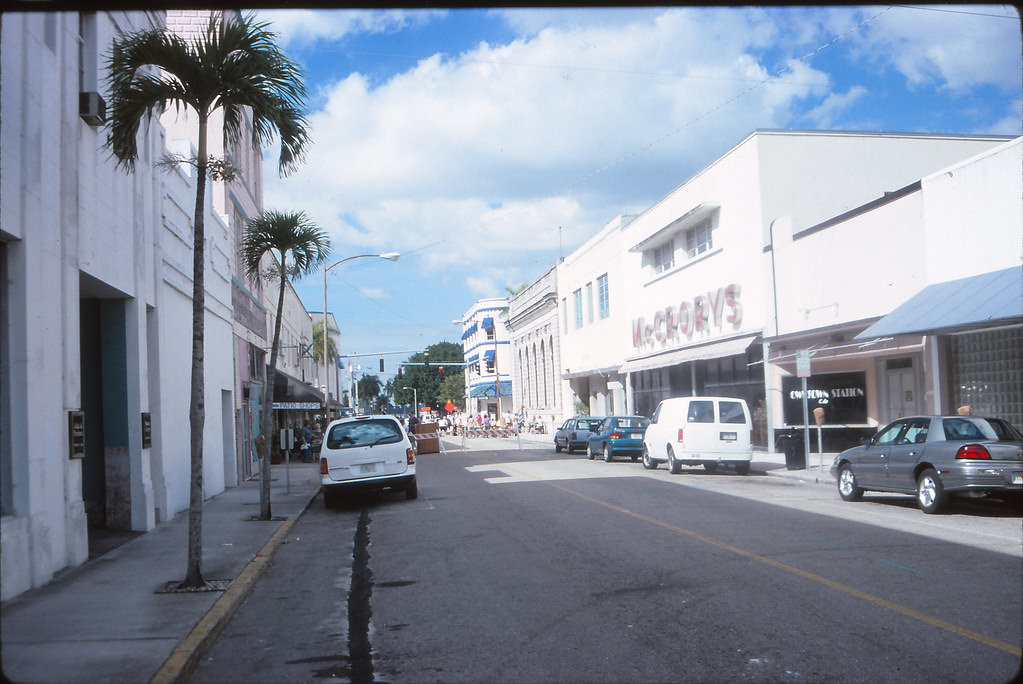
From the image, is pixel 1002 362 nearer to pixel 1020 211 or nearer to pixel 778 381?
pixel 1020 211

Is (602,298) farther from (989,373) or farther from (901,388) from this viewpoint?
(989,373)

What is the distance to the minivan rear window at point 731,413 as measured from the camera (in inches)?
879

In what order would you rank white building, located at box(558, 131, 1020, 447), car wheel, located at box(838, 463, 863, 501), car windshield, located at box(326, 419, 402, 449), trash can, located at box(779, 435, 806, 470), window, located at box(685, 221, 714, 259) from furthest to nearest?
window, located at box(685, 221, 714, 259), trash can, located at box(779, 435, 806, 470), white building, located at box(558, 131, 1020, 447), car windshield, located at box(326, 419, 402, 449), car wheel, located at box(838, 463, 863, 501)

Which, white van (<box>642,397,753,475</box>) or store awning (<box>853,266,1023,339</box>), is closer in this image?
store awning (<box>853,266,1023,339</box>)

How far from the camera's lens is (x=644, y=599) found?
7992 millimetres

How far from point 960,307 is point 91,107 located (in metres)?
14.7

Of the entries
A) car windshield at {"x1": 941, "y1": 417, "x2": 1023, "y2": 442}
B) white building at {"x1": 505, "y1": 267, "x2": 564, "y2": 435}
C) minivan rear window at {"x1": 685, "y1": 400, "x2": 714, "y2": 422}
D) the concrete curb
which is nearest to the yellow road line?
car windshield at {"x1": 941, "y1": 417, "x2": 1023, "y2": 442}

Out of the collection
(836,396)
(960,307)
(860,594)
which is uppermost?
(960,307)

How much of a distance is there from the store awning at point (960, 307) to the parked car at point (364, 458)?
10020 millimetres

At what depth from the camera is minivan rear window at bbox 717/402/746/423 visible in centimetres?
A: 2233

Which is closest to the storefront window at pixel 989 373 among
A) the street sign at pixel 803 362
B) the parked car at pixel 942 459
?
the street sign at pixel 803 362

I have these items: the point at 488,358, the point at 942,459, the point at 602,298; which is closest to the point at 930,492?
the point at 942,459

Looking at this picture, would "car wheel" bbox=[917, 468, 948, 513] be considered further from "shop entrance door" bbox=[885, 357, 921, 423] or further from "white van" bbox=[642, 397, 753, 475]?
"shop entrance door" bbox=[885, 357, 921, 423]

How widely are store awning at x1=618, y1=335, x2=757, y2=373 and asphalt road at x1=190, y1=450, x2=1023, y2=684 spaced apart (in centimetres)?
1346
